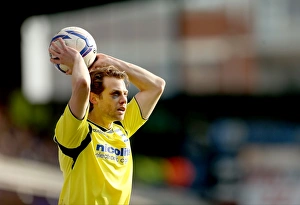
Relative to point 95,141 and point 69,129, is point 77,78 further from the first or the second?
point 95,141

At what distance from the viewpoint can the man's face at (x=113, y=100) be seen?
568 centimetres

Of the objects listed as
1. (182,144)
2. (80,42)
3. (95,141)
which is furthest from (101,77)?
(182,144)

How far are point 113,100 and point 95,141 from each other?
31cm

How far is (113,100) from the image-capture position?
5.68 m

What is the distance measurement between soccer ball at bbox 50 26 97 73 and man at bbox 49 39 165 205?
0.08m

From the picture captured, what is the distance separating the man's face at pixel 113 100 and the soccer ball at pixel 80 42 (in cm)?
25

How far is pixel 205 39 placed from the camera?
2249 inches

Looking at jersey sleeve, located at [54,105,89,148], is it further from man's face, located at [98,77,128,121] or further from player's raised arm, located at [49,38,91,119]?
man's face, located at [98,77,128,121]

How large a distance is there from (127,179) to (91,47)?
38.2 inches

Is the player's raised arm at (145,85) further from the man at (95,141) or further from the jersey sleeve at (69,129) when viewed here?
the jersey sleeve at (69,129)

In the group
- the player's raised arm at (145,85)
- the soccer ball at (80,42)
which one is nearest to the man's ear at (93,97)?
the soccer ball at (80,42)

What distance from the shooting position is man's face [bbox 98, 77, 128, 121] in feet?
18.6

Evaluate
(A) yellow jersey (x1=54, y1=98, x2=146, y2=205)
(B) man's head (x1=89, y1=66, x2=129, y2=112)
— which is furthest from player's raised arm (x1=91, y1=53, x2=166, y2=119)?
(A) yellow jersey (x1=54, y1=98, x2=146, y2=205)

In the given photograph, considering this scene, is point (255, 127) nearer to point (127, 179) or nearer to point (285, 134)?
point (285, 134)
